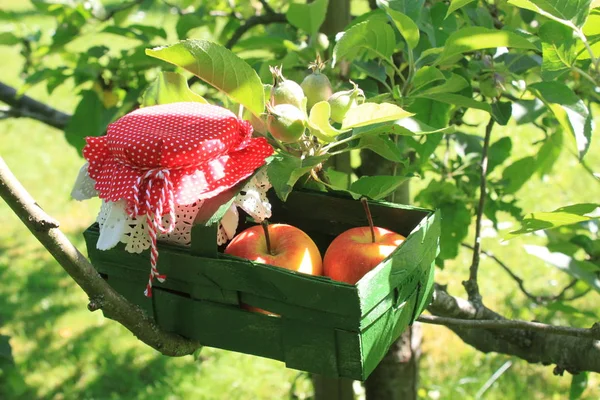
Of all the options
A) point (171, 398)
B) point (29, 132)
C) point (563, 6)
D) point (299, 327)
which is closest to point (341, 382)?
point (171, 398)

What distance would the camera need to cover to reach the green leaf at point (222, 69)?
1.08m

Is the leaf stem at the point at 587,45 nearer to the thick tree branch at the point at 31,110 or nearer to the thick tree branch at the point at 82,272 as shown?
the thick tree branch at the point at 82,272

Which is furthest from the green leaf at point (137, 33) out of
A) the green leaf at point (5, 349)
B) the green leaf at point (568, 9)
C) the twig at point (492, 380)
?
the twig at point (492, 380)

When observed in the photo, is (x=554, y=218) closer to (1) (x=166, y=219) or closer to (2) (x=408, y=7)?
(2) (x=408, y=7)

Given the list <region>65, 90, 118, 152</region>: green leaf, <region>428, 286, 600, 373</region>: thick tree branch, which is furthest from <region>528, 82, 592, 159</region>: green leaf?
<region>65, 90, 118, 152</region>: green leaf

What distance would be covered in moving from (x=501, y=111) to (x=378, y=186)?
1.22ft

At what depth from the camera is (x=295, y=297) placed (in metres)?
1.01

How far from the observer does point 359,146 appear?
1.14 meters

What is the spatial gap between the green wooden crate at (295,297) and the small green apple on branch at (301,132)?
53mm

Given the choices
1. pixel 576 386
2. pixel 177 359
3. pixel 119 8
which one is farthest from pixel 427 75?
pixel 177 359

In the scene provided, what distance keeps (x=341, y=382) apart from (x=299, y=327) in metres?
1.20

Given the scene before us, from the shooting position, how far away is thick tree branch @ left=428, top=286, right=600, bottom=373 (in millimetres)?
1508

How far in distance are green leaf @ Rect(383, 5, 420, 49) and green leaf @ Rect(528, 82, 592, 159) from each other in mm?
230

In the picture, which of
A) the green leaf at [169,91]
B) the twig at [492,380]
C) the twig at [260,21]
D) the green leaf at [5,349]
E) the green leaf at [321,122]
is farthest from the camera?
the twig at [492,380]
